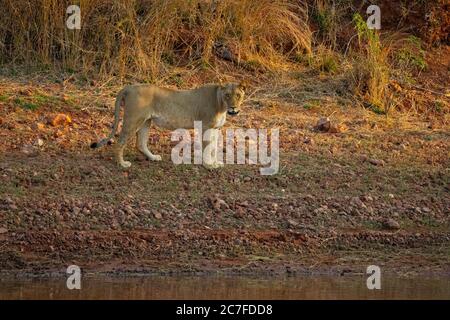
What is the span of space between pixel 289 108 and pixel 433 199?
263 cm

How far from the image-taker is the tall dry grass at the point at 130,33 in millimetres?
12984

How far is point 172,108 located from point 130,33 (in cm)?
246

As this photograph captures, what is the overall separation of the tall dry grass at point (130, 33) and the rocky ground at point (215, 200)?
546 millimetres

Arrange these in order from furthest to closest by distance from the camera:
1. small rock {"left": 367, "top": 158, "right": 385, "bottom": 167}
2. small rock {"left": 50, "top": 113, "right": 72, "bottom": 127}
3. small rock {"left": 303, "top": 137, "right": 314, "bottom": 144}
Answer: small rock {"left": 303, "top": 137, "right": 314, "bottom": 144} < small rock {"left": 50, "top": 113, "right": 72, "bottom": 127} < small rock {"left": 367, "top": 158, "right": 385, "bottom": 167}

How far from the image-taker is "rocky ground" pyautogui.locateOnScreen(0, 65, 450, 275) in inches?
379

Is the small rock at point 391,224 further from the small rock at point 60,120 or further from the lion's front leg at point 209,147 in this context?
the small rock at point 60,120

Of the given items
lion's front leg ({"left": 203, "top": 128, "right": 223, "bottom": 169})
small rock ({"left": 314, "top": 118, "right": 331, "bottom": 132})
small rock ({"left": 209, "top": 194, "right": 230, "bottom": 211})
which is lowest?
small rock ({"left": 209, "top": 194, "right": 230, "bottom": 211})

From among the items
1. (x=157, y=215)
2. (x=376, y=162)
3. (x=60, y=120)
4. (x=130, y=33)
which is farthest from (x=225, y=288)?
(x=130, y=33)

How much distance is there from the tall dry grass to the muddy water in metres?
4.33

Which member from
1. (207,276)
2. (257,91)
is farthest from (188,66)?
(207,276)

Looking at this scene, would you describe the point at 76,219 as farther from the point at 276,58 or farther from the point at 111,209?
the point at 276,58

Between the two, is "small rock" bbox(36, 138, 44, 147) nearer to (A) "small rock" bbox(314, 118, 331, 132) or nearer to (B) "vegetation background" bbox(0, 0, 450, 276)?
(B) "vegetation background" bbox(0, 0, 450, 276)

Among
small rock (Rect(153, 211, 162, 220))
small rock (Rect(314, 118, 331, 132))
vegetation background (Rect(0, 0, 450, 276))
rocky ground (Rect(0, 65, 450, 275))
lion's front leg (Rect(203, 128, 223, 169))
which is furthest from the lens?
small rock (Rect(314, 118, 331, 132))

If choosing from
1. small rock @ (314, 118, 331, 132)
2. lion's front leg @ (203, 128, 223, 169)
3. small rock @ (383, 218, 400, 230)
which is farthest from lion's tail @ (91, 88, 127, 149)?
small rock @ (383, 218, 400, 230)
